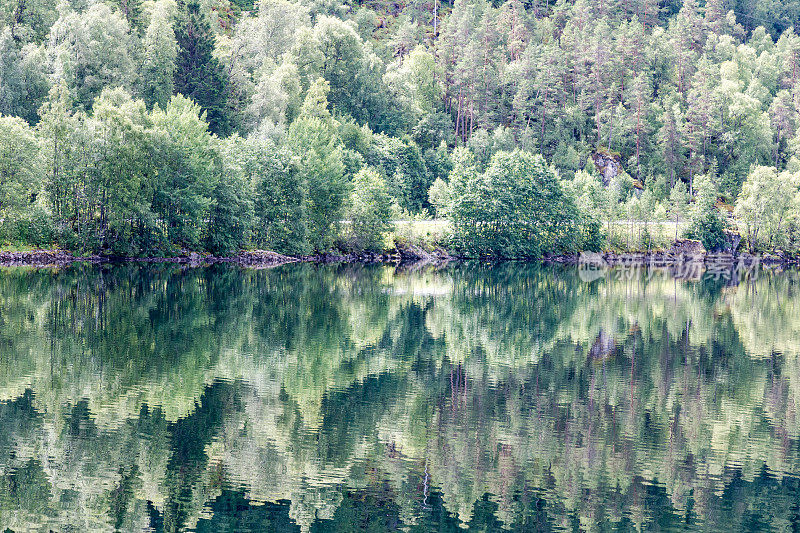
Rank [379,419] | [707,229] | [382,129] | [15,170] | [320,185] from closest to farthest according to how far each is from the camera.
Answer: [379,419], [15,170], [320,185], [707,229], [382,129]

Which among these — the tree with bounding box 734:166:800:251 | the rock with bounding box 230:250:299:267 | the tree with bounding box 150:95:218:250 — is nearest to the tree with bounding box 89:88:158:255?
the tree with bounding box 150:95:218:250

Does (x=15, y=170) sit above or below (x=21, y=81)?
below

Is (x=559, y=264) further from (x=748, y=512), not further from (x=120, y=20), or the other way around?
(x=748, y=512)

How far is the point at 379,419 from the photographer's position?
23844 mm

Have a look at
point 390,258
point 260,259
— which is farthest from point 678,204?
point 260,259

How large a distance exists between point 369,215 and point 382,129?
152 feet

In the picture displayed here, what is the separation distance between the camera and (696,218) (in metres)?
124

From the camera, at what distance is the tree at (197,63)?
10319 cm

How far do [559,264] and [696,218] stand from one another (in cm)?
3198

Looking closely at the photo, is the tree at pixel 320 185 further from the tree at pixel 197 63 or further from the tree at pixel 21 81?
the tree at pixel 21 81

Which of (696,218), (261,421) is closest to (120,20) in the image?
(696,218)

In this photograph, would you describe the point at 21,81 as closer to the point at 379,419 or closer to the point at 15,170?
the point at 15,170

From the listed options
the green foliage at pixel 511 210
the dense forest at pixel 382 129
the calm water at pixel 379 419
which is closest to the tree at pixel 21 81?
the dense forest at pixel 382 129

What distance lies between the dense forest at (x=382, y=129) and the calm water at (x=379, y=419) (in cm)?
2816
